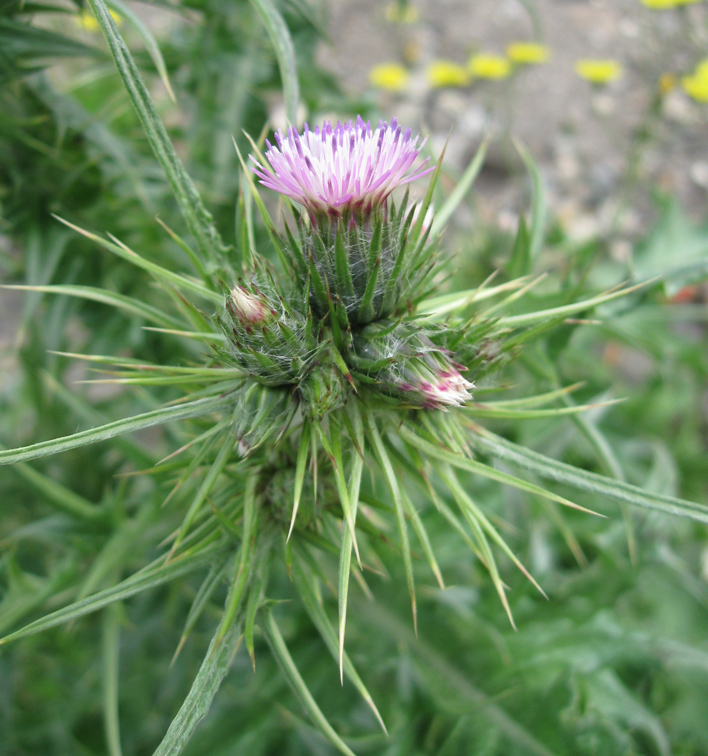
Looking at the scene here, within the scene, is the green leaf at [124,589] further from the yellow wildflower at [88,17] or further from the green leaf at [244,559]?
the yellow wildflower at [88,17]

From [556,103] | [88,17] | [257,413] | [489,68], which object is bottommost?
[257,413]

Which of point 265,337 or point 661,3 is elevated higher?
point 661,3

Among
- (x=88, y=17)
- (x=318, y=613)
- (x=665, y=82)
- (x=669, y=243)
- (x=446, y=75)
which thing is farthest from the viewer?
(x=446, y=75)

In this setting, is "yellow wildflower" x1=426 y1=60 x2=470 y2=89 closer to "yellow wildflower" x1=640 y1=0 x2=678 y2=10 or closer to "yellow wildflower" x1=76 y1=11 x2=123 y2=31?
"yellow wildflower" x1=640 y1=0 x2=678 y2=10

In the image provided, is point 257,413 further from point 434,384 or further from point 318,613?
point 318,613

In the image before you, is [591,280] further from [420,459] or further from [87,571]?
[87,571]

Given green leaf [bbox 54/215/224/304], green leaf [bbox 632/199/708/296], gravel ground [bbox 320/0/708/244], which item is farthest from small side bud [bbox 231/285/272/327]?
gravel ground [bbox 320/0/708/244]

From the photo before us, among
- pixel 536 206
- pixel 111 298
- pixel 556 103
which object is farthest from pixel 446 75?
pixel 111 298
